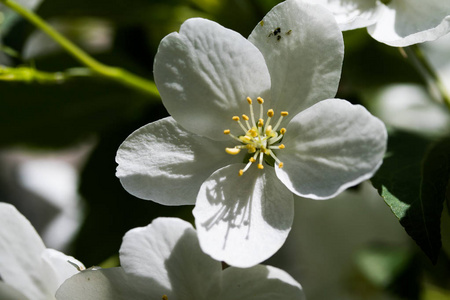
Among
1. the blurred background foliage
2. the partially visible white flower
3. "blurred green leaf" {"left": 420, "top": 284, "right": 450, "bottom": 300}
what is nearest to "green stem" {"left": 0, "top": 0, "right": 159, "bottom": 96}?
the blurred background foliage

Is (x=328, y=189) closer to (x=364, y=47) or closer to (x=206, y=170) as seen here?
(x=206, y=170)

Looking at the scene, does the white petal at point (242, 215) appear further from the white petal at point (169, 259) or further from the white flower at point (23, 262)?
the white flower at point (23, 262)

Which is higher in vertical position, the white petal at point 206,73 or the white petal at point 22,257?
the white petal at point 206,73

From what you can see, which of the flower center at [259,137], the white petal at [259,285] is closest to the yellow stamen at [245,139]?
the flower center at [259,137]

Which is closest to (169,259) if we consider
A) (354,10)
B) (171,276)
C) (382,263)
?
(171,276)

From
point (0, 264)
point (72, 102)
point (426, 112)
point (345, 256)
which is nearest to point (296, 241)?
point (345, 256)
